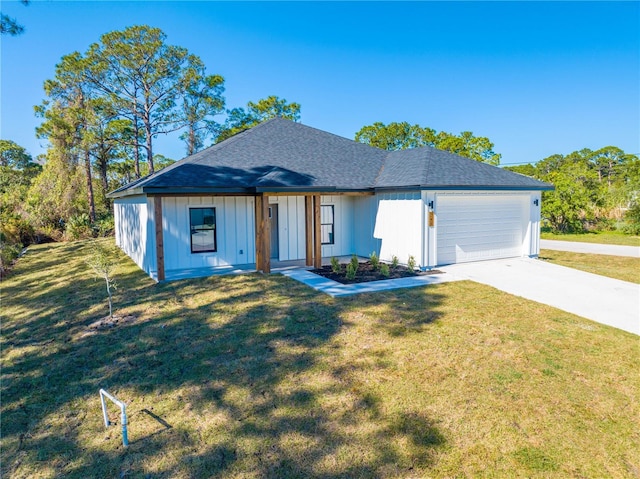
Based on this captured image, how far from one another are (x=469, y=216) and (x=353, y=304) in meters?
6.68

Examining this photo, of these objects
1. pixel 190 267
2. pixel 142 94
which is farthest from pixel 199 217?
pixel 142 94

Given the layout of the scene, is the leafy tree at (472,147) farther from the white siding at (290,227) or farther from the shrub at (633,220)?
the white siding at (290,227)

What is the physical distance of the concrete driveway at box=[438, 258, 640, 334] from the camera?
744cm

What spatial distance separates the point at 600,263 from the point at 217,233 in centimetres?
1306

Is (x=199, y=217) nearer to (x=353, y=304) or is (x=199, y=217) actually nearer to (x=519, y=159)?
(x=353, y=304)

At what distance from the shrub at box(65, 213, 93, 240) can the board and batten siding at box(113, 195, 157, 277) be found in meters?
7.16

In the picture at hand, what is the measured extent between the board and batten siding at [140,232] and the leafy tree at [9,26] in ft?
15.6

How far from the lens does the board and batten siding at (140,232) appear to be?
11.4 meters

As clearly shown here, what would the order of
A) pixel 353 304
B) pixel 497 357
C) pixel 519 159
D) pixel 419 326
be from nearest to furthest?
pixel 497 357 < pixel 419 326 < pixel 353 304 < pixel 519 159

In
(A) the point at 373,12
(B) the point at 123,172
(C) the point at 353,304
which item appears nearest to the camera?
(C) the point at 353,304

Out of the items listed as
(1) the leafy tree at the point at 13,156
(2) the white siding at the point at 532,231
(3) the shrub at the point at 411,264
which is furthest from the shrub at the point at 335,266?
(1) the leafy tree at the point at 13,156

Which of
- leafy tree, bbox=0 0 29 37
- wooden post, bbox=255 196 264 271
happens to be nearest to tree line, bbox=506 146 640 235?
wooden post, bbox=255 196 264 271

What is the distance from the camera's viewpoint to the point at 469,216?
41.7ft

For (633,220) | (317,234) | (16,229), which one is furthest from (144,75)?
(633,220)
